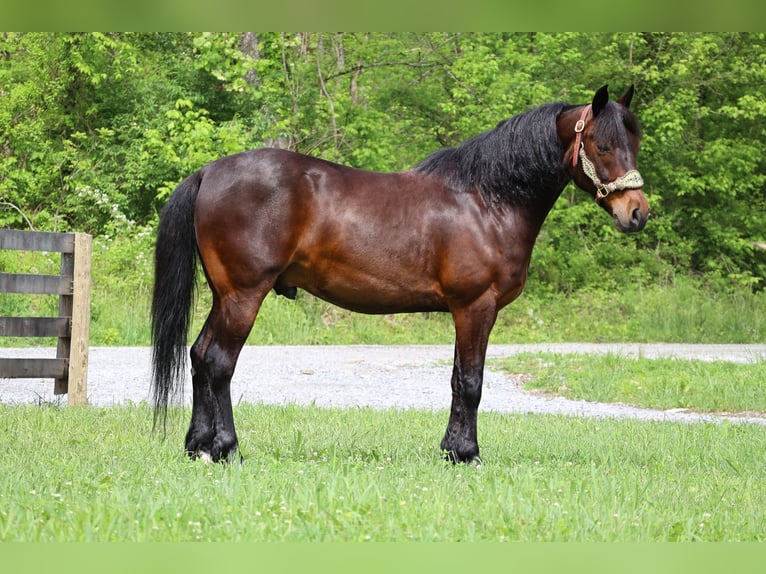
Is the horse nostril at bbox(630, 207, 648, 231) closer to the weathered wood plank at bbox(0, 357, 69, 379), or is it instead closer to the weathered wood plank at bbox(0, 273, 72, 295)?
the weathered wood plank at bbox(0, 273, 72, 295)

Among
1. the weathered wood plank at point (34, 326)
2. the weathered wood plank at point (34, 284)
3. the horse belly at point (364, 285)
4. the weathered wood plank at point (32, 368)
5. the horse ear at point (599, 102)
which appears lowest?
the weathered wood plank at point (32, 368)

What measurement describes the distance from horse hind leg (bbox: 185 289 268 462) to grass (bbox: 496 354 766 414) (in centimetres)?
620

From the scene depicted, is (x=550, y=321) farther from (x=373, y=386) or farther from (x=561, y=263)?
(x=373, y=386)

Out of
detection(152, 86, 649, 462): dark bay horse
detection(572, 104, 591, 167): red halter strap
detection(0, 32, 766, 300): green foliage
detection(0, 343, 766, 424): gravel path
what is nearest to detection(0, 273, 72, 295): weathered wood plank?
detection(0, 343, 766, 424): gravel path

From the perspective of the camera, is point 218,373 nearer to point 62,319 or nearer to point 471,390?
point 471,390

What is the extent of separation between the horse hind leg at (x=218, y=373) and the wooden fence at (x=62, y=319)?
3964mm

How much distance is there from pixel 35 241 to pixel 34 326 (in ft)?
2.79

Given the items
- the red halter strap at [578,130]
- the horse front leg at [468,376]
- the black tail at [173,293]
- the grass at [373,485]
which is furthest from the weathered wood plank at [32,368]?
the red halter strap at [578,130]

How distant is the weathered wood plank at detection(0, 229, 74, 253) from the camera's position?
9625 millimetres

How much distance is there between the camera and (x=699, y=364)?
511 inches

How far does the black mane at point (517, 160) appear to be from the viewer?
645cm

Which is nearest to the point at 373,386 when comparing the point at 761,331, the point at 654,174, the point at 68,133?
the point at 761,331

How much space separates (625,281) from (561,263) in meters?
1.49

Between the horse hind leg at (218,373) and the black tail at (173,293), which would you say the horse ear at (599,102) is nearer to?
the horse hind leg at (218,373)
